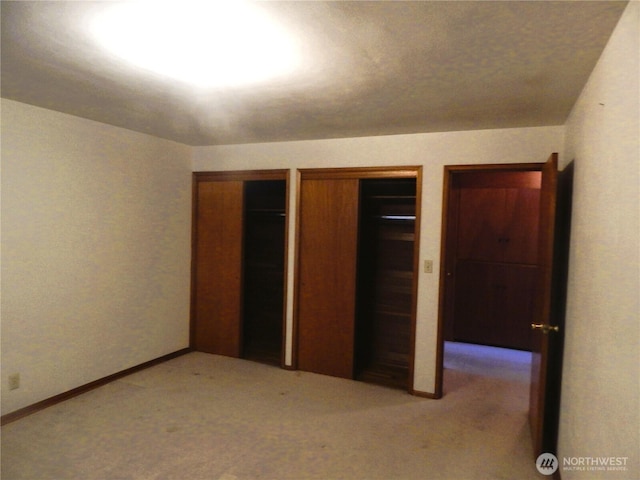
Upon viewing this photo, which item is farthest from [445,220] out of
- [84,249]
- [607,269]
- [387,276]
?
[84,249]

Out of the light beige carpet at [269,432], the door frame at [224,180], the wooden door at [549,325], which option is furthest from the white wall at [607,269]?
the door frame at [224,180]

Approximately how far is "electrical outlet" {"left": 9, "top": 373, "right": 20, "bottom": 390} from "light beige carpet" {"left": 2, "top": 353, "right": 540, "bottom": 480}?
0.81ft

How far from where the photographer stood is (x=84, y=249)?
3.30m

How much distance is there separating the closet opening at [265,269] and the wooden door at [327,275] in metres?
0.73

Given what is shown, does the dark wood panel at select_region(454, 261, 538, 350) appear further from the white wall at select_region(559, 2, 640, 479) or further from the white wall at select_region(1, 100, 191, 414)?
the white wall at select_region(1, 100, 191, 414)

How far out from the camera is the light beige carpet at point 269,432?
2.38 meters

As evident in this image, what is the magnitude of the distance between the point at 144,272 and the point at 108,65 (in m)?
2.28

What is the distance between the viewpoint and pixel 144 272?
3883 millimetres

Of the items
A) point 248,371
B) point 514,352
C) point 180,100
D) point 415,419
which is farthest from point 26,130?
point 514,352

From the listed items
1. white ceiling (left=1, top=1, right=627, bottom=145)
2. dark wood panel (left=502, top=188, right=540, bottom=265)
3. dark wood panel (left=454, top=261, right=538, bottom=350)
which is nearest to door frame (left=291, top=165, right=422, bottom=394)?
white ceiling (left=1, top=1, right=627, bottom=145)

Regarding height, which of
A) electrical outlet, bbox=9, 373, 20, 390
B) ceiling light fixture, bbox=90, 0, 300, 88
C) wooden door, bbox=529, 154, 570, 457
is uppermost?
ceiling light fixture, bbox=90, 0, 300, 88

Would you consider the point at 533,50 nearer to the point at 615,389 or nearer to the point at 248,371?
the point at 615,389

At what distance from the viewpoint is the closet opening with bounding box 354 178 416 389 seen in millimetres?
4074

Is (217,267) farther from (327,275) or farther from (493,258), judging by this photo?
(493,258)
